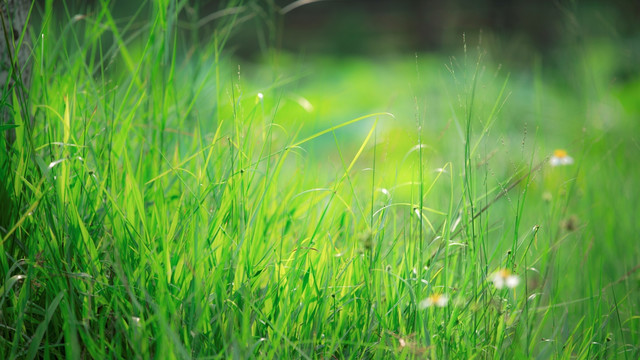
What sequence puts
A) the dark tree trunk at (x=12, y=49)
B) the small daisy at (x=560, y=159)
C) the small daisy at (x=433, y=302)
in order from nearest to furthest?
the small daisy at (x=433, y=302) < the dark tree trunk at (x=12, y=49) < the small daisy at (x=560, y=159)

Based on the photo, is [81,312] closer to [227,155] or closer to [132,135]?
[227,155]

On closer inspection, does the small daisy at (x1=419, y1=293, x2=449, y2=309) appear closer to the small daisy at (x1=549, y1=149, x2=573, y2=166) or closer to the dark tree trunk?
the small daisy at (x1=549, y1=149, x2=573, y2=166)

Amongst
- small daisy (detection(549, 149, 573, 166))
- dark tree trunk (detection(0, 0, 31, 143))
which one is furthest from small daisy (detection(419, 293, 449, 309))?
dark tree trunk (detection(0, 0, 31, 143))

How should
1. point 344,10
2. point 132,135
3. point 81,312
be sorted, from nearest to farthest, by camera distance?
point 81,312, point 132,135, point 344,10

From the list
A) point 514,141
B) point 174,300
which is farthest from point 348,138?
point 174,300

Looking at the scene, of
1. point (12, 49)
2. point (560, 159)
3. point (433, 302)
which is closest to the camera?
point (433, 302)

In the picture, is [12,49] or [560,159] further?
[560,159]

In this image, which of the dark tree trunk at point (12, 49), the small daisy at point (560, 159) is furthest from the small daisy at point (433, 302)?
the dark tree trunk at point (12, 49)

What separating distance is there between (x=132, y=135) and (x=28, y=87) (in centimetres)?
26

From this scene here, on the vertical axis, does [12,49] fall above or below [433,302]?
above

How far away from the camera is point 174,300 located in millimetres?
922

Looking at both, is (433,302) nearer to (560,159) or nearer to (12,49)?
(560,159)

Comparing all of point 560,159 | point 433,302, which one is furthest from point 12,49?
point 560,159

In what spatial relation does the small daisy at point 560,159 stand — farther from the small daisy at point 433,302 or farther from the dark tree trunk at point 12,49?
the dark tree trunk at point 12,49
